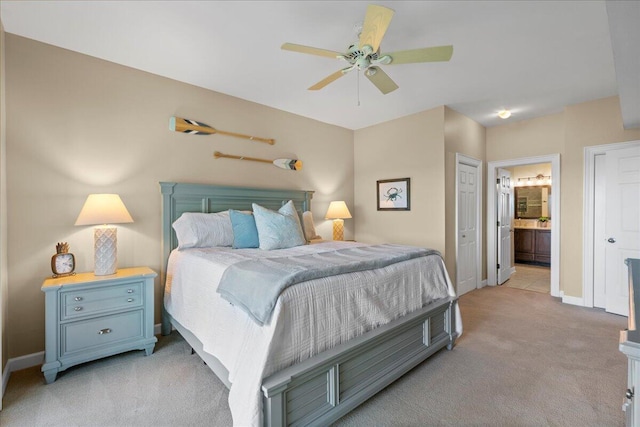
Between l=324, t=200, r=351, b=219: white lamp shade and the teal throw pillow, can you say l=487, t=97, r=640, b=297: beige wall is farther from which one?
the teal throw pillow

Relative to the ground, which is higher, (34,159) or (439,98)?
(439,98)

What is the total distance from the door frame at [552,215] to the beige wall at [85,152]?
401 cm

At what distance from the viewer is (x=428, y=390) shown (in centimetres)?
204

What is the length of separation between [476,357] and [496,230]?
119 inches

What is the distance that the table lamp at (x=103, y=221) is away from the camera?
2.42m

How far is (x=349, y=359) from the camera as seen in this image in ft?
5.80

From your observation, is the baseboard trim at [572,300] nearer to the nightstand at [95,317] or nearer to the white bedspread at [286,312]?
the white bedspread at [286,312]

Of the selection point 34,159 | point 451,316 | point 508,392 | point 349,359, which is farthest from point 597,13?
point 34,159

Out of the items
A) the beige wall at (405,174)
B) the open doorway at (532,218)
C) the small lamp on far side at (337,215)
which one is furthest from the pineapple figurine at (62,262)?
the open doorway at (532,218)

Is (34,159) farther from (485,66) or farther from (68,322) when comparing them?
(485,66)

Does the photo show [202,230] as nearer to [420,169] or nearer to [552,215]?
[420,169]

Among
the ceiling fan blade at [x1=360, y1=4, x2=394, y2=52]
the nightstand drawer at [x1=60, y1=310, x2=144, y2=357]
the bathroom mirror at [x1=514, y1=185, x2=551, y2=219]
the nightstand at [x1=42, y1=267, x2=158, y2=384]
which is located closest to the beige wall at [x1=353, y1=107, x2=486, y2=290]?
the ceiling fan blade at [x1=360, y1=4, x2=394, y2=52]

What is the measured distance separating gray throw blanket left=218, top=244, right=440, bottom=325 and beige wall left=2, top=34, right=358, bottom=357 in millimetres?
1707

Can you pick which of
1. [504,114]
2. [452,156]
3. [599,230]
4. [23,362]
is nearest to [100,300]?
[23,362]
